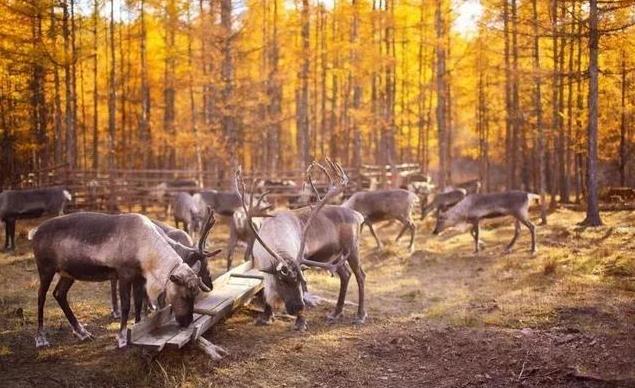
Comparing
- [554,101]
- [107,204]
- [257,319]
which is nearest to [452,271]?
[257,319]

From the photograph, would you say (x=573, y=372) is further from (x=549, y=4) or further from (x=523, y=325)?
(x=549, y=4)

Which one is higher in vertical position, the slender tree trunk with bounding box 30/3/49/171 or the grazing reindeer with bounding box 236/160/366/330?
the slender tree trunk with bounding box 30/3/49/171

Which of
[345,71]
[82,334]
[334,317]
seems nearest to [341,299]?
[334,317]

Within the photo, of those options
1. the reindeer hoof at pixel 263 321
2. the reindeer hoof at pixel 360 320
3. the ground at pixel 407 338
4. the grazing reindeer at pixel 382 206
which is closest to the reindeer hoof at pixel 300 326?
the ground at pixel 407 338

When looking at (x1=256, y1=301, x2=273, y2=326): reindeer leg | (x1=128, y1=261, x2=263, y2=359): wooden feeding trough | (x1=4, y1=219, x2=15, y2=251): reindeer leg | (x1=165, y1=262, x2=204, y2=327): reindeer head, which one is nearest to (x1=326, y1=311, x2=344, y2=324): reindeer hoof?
(x1=256, y1=301, x2=273, y2=326): reindeer leg

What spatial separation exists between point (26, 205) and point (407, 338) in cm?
1123

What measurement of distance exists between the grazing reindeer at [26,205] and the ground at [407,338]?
2.79 metres

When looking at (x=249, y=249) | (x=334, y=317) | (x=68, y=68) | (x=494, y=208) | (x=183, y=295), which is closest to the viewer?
(x=183, y=295)

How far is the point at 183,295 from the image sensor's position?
5934mm

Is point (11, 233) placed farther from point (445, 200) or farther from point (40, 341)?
point (445, 200)

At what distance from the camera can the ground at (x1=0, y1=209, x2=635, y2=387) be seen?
17.9ft

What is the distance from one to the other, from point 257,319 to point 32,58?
13.8 meters

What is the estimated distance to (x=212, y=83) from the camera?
18.4m

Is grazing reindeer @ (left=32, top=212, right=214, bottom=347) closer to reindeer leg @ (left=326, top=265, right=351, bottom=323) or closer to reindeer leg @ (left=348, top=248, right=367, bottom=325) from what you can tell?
reindeer leg @ (left=326, top=265, right=351, bottom=323)
